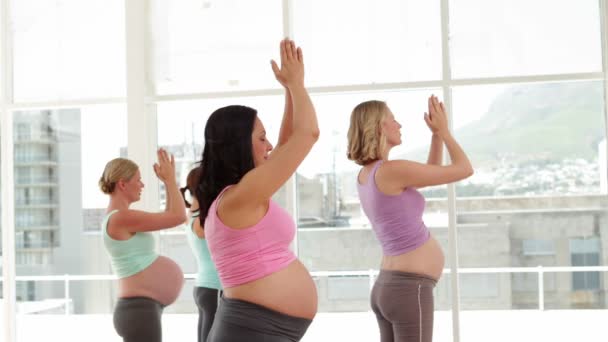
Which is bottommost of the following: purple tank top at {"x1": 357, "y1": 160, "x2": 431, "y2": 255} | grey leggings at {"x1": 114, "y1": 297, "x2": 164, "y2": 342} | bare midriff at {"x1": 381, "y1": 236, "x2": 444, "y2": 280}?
grey leggings at {"x1": 114, "y1": 297, "x2": 164, "y2": 342}

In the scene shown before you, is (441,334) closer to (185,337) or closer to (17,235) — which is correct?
(185,337)

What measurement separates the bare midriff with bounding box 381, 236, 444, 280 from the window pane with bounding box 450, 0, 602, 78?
1.78 metres

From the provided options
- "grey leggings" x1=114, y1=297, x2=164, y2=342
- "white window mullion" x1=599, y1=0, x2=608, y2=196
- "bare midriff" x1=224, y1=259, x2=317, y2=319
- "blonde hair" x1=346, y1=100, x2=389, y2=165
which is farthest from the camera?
"white window mullion" x1=599, y1=0, x2=608, y2=196

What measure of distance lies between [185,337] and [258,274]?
3026mm

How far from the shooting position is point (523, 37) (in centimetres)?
438

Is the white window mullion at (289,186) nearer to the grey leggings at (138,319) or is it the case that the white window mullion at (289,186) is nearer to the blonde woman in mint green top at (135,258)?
the blonde woman in mint green top at (135,258)

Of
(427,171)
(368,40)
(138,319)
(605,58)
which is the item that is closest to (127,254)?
(138,319)

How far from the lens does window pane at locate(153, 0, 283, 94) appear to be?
15.4 feet

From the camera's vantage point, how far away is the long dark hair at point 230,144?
191cm

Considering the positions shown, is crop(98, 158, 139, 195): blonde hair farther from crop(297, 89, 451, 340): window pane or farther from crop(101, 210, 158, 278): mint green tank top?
crop(297, 89, 451, 340): window pane

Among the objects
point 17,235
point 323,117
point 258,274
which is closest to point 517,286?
point 323,117

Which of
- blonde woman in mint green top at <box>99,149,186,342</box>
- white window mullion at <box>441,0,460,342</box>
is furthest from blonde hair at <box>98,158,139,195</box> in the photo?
white window mullion at <box>441,0,460,342</box>

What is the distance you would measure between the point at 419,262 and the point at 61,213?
114 inches

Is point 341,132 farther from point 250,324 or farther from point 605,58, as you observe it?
point 250,324
